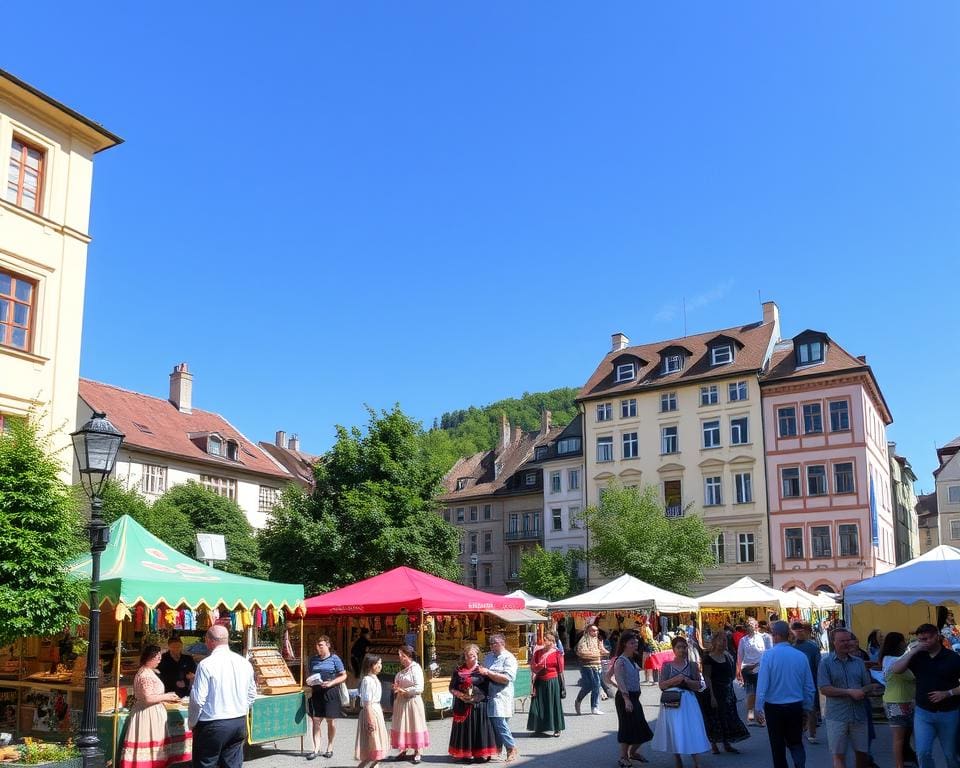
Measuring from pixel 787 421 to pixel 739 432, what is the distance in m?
2.44

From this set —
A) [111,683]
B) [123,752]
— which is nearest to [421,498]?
[111,683]

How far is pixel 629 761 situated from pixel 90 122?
673 inches

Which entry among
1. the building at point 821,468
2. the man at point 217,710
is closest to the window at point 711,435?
the building at point 821,468

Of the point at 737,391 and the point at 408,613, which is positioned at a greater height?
the point at 737,391

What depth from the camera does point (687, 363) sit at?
50.3 metres

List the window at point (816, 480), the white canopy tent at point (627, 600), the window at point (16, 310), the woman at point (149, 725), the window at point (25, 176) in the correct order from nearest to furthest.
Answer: the woman at point (149, 725) < the window at point (16, 310) < the window at point (25, 176) < the white canopy tent at point (627, 600) < the window at point (816, 480)

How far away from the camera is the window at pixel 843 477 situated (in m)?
43.5

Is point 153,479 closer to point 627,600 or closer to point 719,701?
point 627,600

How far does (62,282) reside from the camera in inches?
795

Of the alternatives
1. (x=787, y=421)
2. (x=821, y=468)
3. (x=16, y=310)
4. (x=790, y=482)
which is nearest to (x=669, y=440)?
(x=787, y=421)

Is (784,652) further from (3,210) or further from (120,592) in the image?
(3,210)

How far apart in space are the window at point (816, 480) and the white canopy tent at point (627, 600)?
65.3 ft

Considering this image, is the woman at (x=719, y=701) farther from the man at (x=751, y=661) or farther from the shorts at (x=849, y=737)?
the shorts at (x=849, y=737)

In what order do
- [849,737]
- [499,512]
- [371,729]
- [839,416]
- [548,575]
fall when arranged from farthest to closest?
[499,512] → [548,575] → [839,416] → [371,729] → [849,737]
